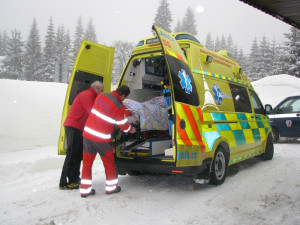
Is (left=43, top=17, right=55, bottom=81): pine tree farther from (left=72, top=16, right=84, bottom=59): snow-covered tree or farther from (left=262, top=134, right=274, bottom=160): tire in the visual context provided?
(left=262, top=134, right=274, bottom=160): tire

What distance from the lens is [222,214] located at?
3330 mm

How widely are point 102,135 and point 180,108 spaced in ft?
4.12

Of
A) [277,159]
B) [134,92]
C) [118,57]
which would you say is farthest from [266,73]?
[134,92]

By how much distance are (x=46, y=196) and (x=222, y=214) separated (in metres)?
2.55

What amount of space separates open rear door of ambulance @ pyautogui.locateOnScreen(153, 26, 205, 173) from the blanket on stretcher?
0.77 meters

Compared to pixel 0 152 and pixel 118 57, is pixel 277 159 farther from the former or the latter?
pixel 118 57

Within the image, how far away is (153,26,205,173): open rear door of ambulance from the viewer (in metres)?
3.67

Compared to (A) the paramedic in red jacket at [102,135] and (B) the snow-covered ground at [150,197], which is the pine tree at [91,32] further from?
(A) the paramedic in red jacket at [102,135]

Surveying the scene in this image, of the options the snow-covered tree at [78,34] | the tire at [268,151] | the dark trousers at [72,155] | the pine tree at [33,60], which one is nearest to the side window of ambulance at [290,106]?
the tire at [268,151]

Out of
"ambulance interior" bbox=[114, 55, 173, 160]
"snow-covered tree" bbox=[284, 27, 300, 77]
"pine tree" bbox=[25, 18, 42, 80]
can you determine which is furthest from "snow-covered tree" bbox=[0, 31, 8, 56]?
"ambulance interior" bbox=[114, 55, 173, 160]

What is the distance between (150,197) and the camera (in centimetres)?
404

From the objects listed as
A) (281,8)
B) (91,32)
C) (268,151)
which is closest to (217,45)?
(91,32)

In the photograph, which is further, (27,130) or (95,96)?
(27,130)

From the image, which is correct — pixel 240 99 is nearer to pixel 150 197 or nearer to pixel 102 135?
pixel 150 197
